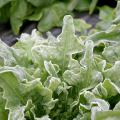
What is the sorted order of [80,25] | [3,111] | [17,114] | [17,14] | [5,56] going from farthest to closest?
[17,14], [80,25], [5,56], [3,111], [17,114]

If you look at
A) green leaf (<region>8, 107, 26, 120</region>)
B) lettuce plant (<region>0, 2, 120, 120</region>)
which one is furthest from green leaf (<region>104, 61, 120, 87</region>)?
green leaf (<region>8, 107, 26, 120</region>)

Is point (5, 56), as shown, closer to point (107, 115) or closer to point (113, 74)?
point (113, 74)

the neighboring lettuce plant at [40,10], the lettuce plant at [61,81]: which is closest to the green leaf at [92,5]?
the neighboring lettuce plant at [40,10]

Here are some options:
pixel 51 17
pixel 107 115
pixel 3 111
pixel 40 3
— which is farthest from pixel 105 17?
pixel 107 115

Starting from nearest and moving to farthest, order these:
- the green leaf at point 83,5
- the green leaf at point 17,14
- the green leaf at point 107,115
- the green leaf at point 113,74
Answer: the green leaf at point 107,115 < the green leaf at point 113,74 < the green leaf at point 17,14 < the green leaf at point 83,5

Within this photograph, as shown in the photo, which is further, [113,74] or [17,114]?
[113,74]

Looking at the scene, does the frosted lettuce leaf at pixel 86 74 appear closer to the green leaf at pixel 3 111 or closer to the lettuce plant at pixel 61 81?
the lettuce plant at pixel 61 81

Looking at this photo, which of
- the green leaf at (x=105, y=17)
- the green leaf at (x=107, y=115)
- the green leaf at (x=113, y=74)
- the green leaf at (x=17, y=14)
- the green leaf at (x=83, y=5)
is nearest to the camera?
the green leaf at (x=107, y=115)
